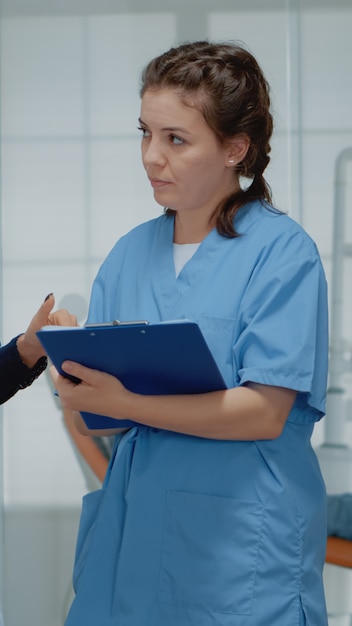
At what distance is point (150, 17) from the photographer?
9.21 ft

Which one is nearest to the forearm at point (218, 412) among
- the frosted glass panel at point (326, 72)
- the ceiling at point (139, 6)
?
the frosted glass panel at point (326, 72)

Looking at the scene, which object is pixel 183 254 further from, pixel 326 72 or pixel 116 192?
pixel 326 72

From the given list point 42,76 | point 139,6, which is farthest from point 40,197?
point 139,6

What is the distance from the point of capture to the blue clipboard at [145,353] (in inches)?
52.9

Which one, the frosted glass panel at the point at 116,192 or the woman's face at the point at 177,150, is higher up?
the woman's face at the point at 177,150

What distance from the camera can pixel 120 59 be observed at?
282 cm

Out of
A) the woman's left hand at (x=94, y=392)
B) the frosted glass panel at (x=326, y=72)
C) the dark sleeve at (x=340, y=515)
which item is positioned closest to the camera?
the woman's left hand at (x=94, y=392)

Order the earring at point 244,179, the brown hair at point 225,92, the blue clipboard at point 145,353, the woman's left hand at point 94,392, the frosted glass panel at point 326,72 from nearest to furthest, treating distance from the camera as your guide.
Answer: the blue clipboard at point 145,353, the woman's left hand at point 94,392, the brown hair at point 225,92, the earring at point 244,179, the frosted glass panel at point 326,72

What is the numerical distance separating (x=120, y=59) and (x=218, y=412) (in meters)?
1.62

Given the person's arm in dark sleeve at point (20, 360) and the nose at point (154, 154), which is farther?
the person's arm in dark sleeve at point (20, 360)

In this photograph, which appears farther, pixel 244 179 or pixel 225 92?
pixel 244 179

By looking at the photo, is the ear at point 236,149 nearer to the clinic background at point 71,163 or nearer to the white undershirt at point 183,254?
the white undershirt at point 183,254

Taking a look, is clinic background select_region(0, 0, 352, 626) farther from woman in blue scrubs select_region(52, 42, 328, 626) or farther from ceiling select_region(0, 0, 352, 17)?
woman in blue scrubs select_region(52, 42, 328, 626)

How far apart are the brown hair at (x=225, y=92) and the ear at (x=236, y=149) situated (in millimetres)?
11
